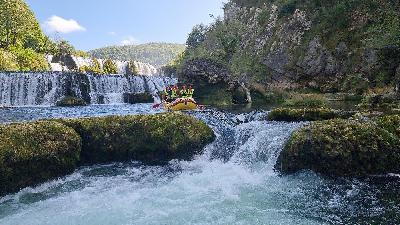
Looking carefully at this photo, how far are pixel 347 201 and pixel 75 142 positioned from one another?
9.53 metres

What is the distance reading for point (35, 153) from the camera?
1249 cm

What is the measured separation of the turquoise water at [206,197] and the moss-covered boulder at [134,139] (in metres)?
0.52

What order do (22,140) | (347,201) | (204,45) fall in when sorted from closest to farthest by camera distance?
(347,201) < (22,140) < (204,45)

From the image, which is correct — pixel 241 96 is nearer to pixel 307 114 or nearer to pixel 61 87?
pixel 61 87

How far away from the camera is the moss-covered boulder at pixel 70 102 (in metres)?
37.6

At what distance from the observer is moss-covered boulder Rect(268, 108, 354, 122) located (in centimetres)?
1807

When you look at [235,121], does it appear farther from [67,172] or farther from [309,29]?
[309,29]

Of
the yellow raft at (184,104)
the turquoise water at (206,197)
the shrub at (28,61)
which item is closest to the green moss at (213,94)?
the yellow raft at (184,104)

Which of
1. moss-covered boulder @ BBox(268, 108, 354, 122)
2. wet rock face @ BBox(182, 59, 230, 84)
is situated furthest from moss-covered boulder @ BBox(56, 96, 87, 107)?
moss-covered boulder @ BBox(268, 108, 354, 122)

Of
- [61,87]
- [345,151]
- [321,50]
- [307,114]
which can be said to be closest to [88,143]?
[345,151]

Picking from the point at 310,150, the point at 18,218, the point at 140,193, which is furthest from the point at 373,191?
the point at 18,218

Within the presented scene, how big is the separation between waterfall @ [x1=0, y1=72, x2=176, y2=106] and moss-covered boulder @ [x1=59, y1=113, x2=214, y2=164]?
26.8 m

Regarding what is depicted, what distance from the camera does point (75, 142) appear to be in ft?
46.3

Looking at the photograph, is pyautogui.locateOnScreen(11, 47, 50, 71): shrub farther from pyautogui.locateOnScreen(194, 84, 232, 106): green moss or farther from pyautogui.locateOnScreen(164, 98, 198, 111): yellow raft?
pyautogui.locateOnScreen(164, 98, 198, 111): yellow raft
